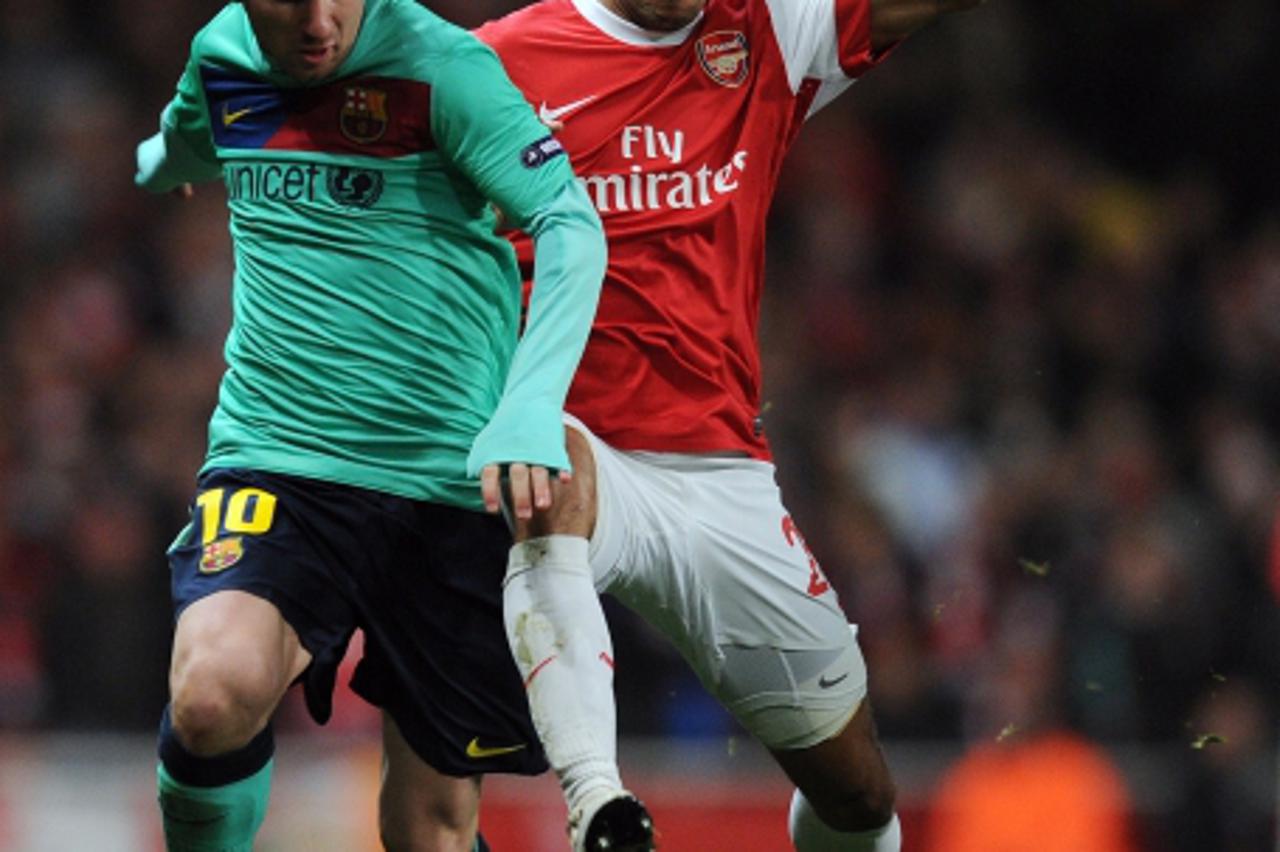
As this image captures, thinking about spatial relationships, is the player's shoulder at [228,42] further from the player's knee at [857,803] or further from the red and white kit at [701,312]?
the player's knee at [857,803]

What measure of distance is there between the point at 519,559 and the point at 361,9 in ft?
3.47

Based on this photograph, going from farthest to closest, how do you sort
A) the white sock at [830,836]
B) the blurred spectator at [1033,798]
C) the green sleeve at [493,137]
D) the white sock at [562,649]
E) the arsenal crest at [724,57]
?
the blurred spectator at [1033,798]
the white sock at [830,836]
the arsenal crest at [724,57]
the green sleeve at [493,137]
the white sock at [562,649]

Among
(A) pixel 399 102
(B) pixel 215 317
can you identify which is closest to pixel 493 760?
(A) pixel 399 102

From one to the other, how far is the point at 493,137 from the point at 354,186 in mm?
297

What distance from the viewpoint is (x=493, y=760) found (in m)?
4.38

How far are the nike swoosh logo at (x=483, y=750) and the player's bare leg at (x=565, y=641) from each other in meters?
0.44

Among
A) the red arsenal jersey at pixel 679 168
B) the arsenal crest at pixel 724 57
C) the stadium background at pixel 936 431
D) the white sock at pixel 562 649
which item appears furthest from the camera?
the stadium background at pixel 936 431

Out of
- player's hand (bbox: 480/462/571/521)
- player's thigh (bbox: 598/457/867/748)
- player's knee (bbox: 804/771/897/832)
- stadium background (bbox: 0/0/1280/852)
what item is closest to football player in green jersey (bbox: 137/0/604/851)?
player's hand (bbox: 480/462/571/521)

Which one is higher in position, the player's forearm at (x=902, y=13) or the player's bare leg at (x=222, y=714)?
the player's forearm at (x=902, y=13)

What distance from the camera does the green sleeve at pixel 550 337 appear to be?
12.3 feet

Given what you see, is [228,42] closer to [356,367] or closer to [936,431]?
[356,367]

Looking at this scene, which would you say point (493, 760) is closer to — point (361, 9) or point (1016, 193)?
point (361, 9)

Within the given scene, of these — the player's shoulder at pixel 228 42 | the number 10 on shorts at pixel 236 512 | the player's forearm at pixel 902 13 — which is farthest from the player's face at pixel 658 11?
the number 10 on shorts at pixel 236 512

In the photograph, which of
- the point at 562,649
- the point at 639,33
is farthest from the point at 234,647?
the point at 639,33
